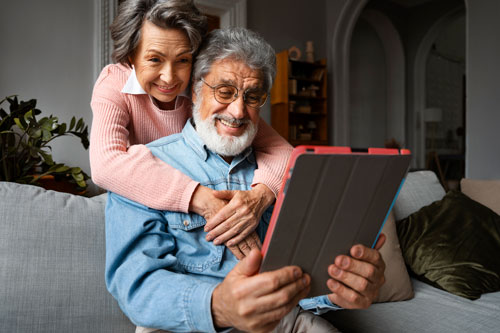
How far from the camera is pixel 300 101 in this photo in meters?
5.57

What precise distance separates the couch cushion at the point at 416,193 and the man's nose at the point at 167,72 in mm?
1302

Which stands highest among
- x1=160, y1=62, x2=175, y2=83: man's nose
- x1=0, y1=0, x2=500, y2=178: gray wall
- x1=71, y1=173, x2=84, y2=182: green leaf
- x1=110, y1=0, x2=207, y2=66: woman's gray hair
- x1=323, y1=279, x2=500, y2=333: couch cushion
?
x1=0, y1=0, x2=500, y2=178: gray wall

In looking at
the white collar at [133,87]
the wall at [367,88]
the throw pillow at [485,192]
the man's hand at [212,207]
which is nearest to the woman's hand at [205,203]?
the man's hand at [212,207]

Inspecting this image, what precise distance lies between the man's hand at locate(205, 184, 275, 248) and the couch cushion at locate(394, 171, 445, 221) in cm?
117

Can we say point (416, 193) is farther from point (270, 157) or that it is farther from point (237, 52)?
point (237, 52)

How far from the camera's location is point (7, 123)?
279cm

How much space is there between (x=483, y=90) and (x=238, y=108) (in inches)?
160

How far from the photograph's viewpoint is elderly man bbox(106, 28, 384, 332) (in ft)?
2.29

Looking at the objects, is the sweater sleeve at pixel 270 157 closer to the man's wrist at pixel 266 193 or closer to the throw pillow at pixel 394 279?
the man's wrist at pixel 266 193

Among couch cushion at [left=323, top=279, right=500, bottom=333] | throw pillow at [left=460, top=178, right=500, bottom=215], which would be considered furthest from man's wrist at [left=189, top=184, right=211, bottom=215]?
throw pillow at [left=460, top=178, right=500, bottom=215]

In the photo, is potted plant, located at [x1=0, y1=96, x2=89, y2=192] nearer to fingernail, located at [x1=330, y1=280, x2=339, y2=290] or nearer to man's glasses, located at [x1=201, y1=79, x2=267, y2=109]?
man's glasses, located at [x1=201, y1=79, x2=267, y2=109]

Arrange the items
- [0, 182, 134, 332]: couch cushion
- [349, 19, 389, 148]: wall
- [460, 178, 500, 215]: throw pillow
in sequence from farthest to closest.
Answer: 1. [349, 19, 389, 148]: wall
2. [460, 178, 500, 215]: throw pillow
3. [0, 182, 134, 332]: couch cushion

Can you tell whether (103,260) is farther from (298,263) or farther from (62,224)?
(298,263)

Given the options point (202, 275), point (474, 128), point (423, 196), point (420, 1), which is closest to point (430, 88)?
point (420, 1)
